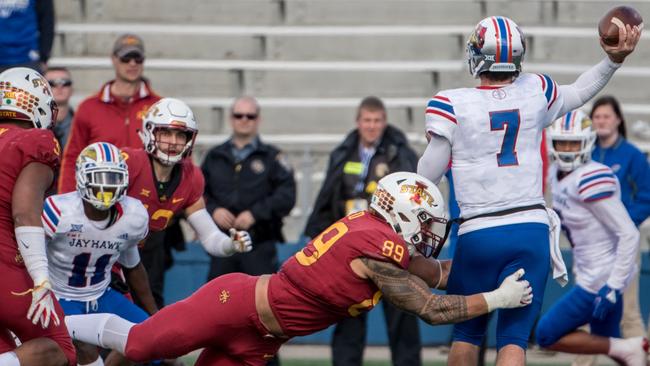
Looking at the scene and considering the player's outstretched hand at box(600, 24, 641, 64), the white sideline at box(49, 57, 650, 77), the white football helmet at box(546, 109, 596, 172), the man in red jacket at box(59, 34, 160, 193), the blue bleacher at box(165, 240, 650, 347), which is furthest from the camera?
the white sideline at box(49, 57, 650, 77)

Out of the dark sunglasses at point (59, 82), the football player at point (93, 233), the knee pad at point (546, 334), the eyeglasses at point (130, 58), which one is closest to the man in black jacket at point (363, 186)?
the knee pad at point (546, 334)

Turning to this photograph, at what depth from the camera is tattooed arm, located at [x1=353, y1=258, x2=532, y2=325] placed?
638 cm

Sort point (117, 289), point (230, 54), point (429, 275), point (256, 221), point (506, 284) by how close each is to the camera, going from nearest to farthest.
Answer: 1. point (506, 284)
2. point (429, 275)
3. point (117, 289)
4. point (256, 221)
5. point (230, 54)

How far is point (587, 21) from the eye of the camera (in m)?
13.4

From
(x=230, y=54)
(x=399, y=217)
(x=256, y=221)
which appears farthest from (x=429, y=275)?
(x=230, y=54)

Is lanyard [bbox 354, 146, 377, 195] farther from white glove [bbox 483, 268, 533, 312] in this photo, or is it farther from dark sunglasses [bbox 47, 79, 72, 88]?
white glove [bbox 483, 268, 533, 312]

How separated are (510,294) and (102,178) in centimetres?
229

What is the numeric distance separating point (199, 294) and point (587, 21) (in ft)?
25.1

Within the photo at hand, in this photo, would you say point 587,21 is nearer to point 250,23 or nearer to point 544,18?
point 544,18

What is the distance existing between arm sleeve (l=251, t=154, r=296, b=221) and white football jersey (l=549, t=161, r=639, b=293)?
1.93m

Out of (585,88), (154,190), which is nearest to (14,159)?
(154,190)

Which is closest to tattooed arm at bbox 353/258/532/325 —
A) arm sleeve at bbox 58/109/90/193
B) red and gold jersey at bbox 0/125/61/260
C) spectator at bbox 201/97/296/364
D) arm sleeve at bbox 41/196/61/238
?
red and gold jersey at bbox 0/125/61/260

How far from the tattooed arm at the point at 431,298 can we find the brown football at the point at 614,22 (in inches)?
50.9

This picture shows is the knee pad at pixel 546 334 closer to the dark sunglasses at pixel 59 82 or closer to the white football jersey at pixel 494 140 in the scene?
the white football jersey at pixel 494 140
